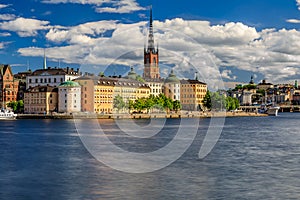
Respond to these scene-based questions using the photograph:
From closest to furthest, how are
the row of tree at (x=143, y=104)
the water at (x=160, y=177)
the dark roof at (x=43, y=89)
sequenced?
1. the water at (x=160, y=177)
2. the row of tree at (x=143, y=104)
3. the dark roof at (x=43, y=89)

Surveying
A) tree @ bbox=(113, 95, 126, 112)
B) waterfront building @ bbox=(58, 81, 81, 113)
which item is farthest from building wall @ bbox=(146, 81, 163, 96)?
waterfront building @ bbox=(58, 81, 81, 113)

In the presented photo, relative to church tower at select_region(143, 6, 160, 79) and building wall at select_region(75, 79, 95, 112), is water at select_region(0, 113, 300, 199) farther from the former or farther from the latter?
church tower at select_region(143, 6, 160, 79)

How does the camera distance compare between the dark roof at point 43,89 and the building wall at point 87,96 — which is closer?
the building wall at point 87,96

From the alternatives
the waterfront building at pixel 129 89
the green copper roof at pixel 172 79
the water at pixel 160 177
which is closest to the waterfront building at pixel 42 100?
the waterfront building at pixel 129 89

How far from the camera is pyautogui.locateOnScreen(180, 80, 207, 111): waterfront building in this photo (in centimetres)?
12694

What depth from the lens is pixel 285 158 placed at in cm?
2656

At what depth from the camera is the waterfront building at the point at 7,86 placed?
106 metres

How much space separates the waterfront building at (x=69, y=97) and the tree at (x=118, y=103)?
23.1ft

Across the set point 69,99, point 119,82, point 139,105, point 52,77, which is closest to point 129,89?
point 119,82

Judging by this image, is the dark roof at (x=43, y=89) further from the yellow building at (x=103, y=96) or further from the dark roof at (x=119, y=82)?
the dark roof at (x=119, y=82)

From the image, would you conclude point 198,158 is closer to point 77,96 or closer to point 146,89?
point 77,96

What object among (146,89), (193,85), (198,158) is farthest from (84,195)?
(193,85)

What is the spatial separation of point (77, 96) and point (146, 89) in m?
24.1

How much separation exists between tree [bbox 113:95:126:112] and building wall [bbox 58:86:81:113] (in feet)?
23.1
